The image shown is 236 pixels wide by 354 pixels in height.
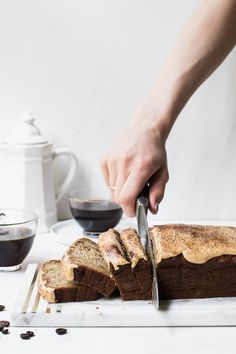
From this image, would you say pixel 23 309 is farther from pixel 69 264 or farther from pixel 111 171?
pixel 111 171

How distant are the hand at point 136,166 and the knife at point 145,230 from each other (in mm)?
13

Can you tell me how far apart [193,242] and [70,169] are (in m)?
0.72

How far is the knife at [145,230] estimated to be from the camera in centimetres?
120

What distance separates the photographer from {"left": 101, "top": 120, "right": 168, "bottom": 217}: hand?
129 centimetres

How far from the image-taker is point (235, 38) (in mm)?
1612

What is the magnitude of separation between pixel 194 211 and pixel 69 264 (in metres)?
0.79

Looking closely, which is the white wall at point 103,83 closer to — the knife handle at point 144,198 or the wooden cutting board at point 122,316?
the knife handle at point 144,198

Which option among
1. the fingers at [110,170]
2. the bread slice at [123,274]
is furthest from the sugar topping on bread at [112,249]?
the fingers at [110,170]

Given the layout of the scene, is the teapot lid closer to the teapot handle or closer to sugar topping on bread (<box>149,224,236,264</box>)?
the teapot handle

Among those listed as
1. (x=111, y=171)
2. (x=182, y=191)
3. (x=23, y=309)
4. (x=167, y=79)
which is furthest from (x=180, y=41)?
(x=23, y=309)
